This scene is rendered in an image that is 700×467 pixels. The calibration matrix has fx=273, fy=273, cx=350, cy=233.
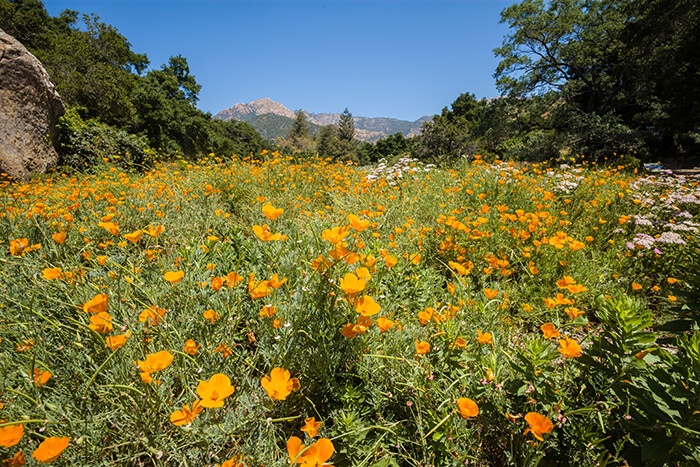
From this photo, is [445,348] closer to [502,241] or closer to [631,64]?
[502,241]

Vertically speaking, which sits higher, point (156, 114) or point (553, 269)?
point (156, 114)

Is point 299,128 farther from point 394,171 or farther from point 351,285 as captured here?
point 351,285

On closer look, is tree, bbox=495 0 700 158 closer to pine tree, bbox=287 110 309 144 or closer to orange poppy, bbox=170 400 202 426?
orange poppy, bbox=170 400 202 426

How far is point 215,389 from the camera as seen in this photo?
0.85 meters

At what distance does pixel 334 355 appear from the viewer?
1221 millimetres

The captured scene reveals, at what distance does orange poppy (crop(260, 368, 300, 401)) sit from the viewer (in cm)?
92

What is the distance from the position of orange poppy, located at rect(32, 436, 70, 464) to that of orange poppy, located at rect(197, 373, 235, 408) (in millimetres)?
349

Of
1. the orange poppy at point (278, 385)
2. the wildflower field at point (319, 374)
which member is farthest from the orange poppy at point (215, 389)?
the orange poppy at point (278, 385)

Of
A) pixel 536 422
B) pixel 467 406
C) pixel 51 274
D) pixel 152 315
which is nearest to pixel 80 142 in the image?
pixel 51 274

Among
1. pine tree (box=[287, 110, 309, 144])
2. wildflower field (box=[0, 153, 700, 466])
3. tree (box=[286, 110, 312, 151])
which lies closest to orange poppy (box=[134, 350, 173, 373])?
wildflower field (box=[0, 153, 700, 466])

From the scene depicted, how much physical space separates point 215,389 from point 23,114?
10517 millimetres

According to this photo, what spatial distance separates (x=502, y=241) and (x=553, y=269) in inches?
18.9

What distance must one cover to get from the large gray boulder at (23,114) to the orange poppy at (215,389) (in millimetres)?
9507

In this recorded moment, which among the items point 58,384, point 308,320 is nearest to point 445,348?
point 308,320
